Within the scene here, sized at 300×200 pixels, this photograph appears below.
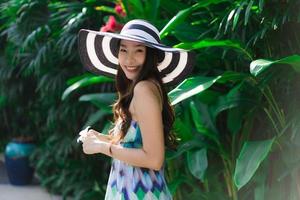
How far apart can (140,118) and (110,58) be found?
486 mm

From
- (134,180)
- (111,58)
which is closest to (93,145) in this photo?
(134,180)

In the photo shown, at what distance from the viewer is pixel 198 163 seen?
368cm

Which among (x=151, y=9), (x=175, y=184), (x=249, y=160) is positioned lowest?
(x=175, y=184)

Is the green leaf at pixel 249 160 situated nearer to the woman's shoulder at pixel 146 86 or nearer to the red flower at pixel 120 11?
the woman's shoulder at pixel 146 86

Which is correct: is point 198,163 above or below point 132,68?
below

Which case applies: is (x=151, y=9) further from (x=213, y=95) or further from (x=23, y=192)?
(x=23, y=192)

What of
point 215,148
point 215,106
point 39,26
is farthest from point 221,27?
point 39,26

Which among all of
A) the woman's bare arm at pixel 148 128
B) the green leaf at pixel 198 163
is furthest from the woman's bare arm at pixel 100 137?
the green leaf at pixel 198 163

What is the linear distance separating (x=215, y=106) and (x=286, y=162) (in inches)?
25.0

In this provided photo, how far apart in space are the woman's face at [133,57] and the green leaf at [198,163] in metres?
1.28

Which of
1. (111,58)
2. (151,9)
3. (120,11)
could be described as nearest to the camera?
(111,58)

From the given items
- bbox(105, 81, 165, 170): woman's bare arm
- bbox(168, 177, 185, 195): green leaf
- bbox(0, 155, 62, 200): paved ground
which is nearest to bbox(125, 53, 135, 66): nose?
bbox(105, 81, 165, 170): woman's bare arm

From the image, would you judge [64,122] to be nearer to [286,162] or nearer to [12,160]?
[12,160]

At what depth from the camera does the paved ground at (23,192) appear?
6215mm
